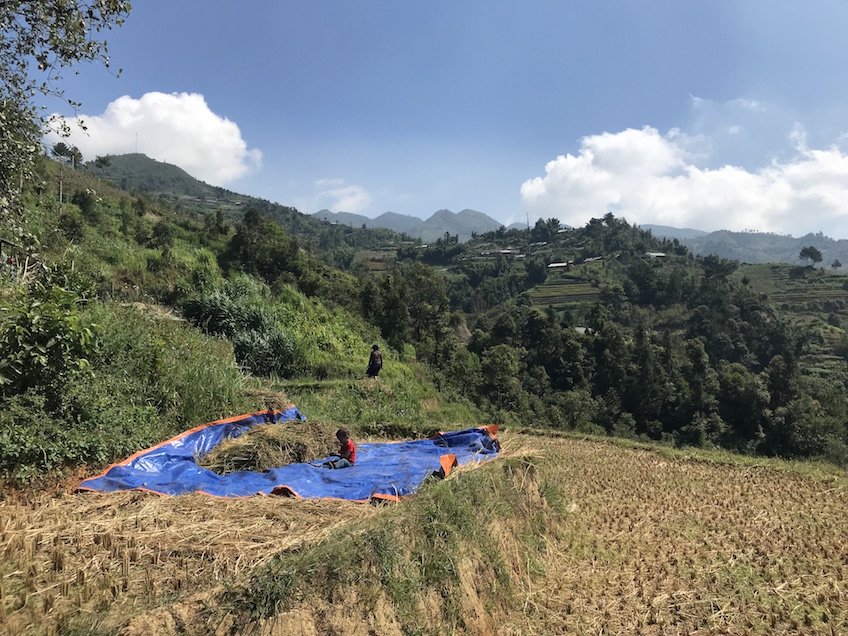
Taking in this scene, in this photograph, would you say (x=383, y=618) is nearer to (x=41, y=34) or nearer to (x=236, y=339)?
(x=41, y=34)

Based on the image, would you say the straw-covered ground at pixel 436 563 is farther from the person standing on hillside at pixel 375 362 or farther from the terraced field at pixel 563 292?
the terraced field at pixel 563 292

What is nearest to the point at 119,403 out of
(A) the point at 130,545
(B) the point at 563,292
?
(A) the point at 130,545

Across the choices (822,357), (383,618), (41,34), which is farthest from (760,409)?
(41,34)

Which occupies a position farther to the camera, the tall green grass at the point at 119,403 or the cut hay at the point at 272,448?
the cut hay at the point at 272,448

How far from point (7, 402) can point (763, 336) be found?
6320 cm

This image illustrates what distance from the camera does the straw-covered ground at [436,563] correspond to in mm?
3078

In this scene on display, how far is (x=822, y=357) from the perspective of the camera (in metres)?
54.1

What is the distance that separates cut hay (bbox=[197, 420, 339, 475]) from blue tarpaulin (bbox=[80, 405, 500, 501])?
0.28 metres

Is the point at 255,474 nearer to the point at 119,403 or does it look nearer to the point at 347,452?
the point at 347,452

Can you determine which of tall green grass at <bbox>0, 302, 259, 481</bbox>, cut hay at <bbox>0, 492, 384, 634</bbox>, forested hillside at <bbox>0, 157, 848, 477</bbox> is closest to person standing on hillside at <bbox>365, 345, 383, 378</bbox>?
forested hillside at <bbox>0, 157, 848, 477</bbox>

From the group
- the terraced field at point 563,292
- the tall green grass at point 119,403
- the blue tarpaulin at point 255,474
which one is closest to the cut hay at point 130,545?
the blue tarpaulin at point 255,474

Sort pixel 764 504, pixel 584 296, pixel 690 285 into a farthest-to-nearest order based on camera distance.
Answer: pixel 584 296
pixel 690 285
pixel 764 504

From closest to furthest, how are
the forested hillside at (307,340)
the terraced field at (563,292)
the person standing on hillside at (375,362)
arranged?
1. the forested hillside at (307,340)
2. the person standing on hillside at (375,362)
3. the terraced field at (563,292)

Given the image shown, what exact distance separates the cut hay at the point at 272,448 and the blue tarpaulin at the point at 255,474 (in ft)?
0.93
